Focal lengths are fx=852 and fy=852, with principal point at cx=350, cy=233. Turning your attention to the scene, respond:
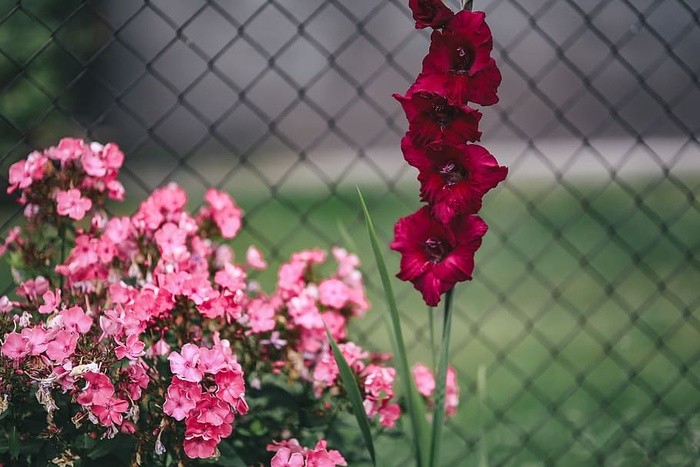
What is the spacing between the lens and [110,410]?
1.04m

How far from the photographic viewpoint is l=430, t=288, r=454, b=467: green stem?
121 centimetres

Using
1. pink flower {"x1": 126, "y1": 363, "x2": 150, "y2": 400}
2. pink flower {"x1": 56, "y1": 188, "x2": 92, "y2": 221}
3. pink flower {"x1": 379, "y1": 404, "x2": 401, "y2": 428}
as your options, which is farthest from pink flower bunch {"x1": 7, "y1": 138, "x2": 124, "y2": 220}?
pink flower {"x1": 379, "y1": 404, "x2": 401, "y2": 428}

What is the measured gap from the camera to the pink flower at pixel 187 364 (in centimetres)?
106

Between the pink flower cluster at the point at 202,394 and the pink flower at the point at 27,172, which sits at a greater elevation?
the pink flower at the point at 27,172

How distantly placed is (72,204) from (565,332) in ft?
6.85

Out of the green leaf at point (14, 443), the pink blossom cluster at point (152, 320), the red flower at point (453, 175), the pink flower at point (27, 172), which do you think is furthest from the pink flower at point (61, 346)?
the red flower at point (453, 175)

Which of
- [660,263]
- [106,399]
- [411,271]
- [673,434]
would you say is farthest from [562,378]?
[106,399]

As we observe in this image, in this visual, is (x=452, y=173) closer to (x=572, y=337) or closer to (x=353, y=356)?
(x=353, y=356)

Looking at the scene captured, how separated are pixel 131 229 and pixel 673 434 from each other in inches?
59.7

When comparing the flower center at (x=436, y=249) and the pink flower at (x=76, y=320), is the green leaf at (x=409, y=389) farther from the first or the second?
the pink flower at (x=76, y=320)

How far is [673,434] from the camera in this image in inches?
85.7

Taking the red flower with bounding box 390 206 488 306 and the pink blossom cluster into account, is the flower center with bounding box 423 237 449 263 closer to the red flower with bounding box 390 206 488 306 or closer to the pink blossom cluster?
the red flower with bounding box 390 206 488 306

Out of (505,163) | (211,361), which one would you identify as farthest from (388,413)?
(505,163)

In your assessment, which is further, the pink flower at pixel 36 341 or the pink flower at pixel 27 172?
the pink flower at pixel 27 172
